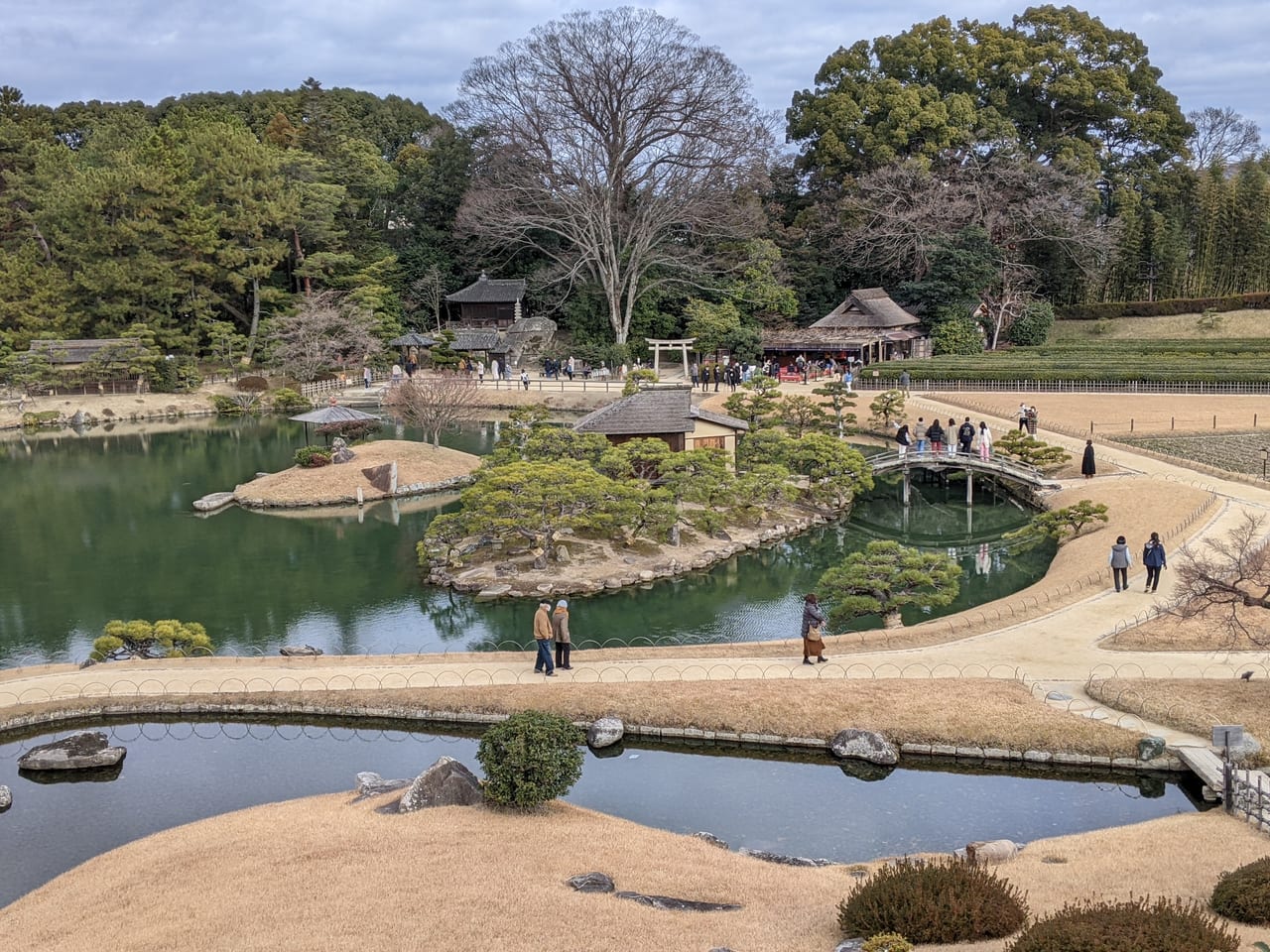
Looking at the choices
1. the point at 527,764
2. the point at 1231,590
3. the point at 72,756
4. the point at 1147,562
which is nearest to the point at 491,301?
the point at 1147,562

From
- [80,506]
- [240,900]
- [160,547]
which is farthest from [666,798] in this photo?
[80,506]

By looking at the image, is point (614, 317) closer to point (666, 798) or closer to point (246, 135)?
point (246, 135)

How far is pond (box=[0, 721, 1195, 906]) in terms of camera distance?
14453mm

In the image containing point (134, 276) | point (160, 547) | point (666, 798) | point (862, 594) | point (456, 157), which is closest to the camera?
point (666, 798)

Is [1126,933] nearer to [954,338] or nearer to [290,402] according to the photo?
[954,338]

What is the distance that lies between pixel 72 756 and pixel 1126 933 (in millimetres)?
14706

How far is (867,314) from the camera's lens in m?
55.7

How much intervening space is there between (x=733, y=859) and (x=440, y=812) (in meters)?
3.53

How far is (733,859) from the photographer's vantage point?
12.3 metres

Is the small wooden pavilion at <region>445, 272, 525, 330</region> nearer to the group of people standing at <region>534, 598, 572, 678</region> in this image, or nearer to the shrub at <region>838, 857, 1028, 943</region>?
the group of people standing at <region>534, 598, 572, 678</region>

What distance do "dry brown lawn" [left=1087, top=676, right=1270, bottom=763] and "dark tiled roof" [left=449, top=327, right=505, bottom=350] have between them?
46.9 m

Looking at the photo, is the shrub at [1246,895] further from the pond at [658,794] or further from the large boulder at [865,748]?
the large boulder at [865,748]

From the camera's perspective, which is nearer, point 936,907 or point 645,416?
point 936,907

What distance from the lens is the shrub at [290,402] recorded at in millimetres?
56406
